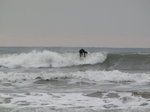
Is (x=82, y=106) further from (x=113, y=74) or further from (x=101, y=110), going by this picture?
(x=113, y=74)

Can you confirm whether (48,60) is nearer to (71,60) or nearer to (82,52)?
(71,60)

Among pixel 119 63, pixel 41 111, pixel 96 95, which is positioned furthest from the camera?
pixel 119 63

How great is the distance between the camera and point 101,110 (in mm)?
6137

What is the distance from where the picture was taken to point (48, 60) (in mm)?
22234

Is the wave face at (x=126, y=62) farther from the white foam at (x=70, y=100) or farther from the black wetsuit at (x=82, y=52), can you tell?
the white foam at (x=70, y=100)

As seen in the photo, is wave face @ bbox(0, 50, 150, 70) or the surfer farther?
the surfer

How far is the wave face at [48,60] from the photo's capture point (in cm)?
2155

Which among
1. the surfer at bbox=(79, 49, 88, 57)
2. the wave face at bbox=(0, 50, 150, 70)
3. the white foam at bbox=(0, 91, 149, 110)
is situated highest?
the surfer at bbox=(79, 49, 88, 57)

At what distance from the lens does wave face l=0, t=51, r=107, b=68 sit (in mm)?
21547

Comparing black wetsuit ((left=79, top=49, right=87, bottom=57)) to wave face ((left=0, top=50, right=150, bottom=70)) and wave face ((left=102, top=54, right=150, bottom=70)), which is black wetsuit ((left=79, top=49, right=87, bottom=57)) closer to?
wave face ((left=0, top=50, right=150, bottom=70))

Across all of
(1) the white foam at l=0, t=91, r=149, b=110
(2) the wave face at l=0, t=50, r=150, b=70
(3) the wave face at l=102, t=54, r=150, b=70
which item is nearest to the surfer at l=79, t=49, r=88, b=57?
(2) the wave face at l=0, t=50, r=150, b=70

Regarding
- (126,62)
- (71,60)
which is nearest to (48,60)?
(71,60)

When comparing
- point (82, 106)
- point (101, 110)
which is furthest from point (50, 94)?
point (101, 110)

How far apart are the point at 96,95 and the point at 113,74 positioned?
521 centimetres
